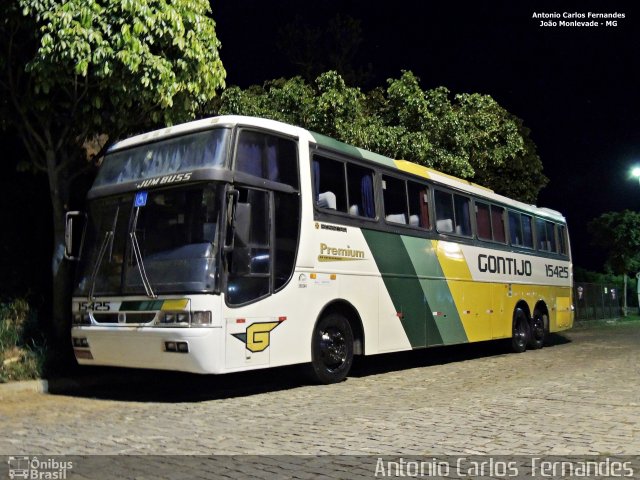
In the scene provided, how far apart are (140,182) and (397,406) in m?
4.33

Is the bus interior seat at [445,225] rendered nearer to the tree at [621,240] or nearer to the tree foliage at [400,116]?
the tree foliage at [400,116]

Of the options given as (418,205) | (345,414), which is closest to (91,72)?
(418,205)

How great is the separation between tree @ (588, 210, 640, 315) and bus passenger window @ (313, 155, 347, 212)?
104 ft

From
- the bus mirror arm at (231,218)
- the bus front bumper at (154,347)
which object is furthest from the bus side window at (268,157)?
the bus front bumper at (154,347)

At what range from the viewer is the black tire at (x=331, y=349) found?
893 cm

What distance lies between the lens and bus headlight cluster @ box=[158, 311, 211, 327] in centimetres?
741

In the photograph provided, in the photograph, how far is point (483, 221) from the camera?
13.7 meters

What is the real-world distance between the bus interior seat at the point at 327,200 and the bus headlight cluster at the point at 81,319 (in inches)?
137

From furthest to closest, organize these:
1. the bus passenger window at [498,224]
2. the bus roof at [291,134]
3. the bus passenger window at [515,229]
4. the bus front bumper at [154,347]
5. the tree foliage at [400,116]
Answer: the tree foliage at [400,116] < the bus passenger window at [515,229] < the bus passenger window at [498,224] < the bus roof at [291,134] < the bus front bumper at [154,347]

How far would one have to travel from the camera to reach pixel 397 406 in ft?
24.1

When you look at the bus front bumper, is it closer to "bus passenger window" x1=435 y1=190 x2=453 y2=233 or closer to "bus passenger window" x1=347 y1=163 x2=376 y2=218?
"bus passenger window" x1=347 y1=163 x2=376 y2=218

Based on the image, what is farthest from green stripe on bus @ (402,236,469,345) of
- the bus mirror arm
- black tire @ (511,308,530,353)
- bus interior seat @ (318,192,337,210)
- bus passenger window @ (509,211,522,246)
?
the bus mirror arm

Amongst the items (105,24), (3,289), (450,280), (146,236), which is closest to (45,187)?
(3,289)

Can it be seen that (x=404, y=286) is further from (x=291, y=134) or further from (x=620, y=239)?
(x=620, y=239)
